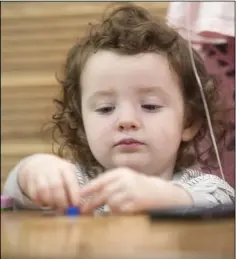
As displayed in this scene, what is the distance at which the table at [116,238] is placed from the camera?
370 mm

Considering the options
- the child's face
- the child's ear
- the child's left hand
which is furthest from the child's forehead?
the child's left hand

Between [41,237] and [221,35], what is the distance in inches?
29.8

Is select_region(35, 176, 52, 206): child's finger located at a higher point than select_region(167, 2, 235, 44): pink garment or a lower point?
lower

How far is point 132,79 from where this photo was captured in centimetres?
73

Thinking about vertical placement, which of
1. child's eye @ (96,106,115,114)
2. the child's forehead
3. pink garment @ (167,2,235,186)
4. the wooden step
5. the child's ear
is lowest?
the child's ear

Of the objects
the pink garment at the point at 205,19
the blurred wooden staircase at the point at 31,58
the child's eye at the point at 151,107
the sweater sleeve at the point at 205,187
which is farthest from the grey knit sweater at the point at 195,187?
the blurred wooden staircase at the point at 31,58

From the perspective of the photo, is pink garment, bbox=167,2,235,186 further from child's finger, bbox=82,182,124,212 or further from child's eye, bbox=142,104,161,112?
child's finger, bbox=82,182,124,212

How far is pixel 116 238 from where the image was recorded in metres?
0.38

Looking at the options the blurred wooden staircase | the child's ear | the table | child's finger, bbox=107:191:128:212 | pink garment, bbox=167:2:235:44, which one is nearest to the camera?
the table

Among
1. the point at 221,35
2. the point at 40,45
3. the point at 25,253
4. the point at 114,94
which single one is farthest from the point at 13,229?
the point at 40,45

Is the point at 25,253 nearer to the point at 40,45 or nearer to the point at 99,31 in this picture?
the point at 99,31

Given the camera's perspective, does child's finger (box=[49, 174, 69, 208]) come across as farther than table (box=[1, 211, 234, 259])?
Yes

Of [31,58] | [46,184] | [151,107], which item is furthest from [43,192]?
[31,58]

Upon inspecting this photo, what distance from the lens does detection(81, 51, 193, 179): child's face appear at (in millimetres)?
730
